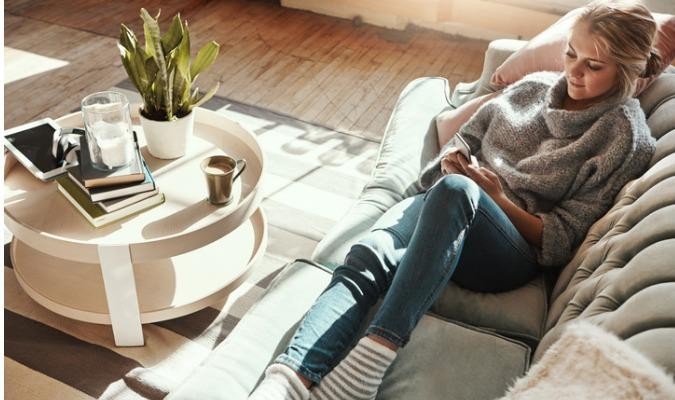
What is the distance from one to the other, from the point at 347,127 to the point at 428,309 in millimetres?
1359

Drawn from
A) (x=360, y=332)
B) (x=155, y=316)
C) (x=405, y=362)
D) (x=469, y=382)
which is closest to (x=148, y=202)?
(x=155, y=316)

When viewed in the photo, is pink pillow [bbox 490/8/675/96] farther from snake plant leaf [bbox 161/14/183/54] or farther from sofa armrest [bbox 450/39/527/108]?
snake plant leaf [bbox 161/14/183/54]

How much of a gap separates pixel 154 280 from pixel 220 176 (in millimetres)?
384

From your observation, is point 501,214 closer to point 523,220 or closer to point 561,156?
point 523,220

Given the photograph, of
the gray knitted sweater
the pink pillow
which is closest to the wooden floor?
the pink pillow

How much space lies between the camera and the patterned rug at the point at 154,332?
1596 mm

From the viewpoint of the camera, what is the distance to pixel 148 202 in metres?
1.63

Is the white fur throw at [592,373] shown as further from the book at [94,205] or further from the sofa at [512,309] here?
the book at [94,205]

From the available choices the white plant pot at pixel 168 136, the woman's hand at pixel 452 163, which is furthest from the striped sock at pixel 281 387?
the white plant pot at pixel 168 136

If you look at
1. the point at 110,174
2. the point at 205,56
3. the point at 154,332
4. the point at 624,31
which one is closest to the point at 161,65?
the point at 205,56

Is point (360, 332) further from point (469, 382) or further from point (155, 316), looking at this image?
point (155, 316)

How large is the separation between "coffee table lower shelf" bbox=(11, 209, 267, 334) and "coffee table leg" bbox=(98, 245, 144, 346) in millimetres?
34

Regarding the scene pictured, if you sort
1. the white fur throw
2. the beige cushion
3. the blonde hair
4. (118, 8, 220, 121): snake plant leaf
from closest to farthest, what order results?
the white fur throw, the beige cushion, the blonde hair, (118, 8, 220, 121): snake plant leaf

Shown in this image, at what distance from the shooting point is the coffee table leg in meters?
1.48
